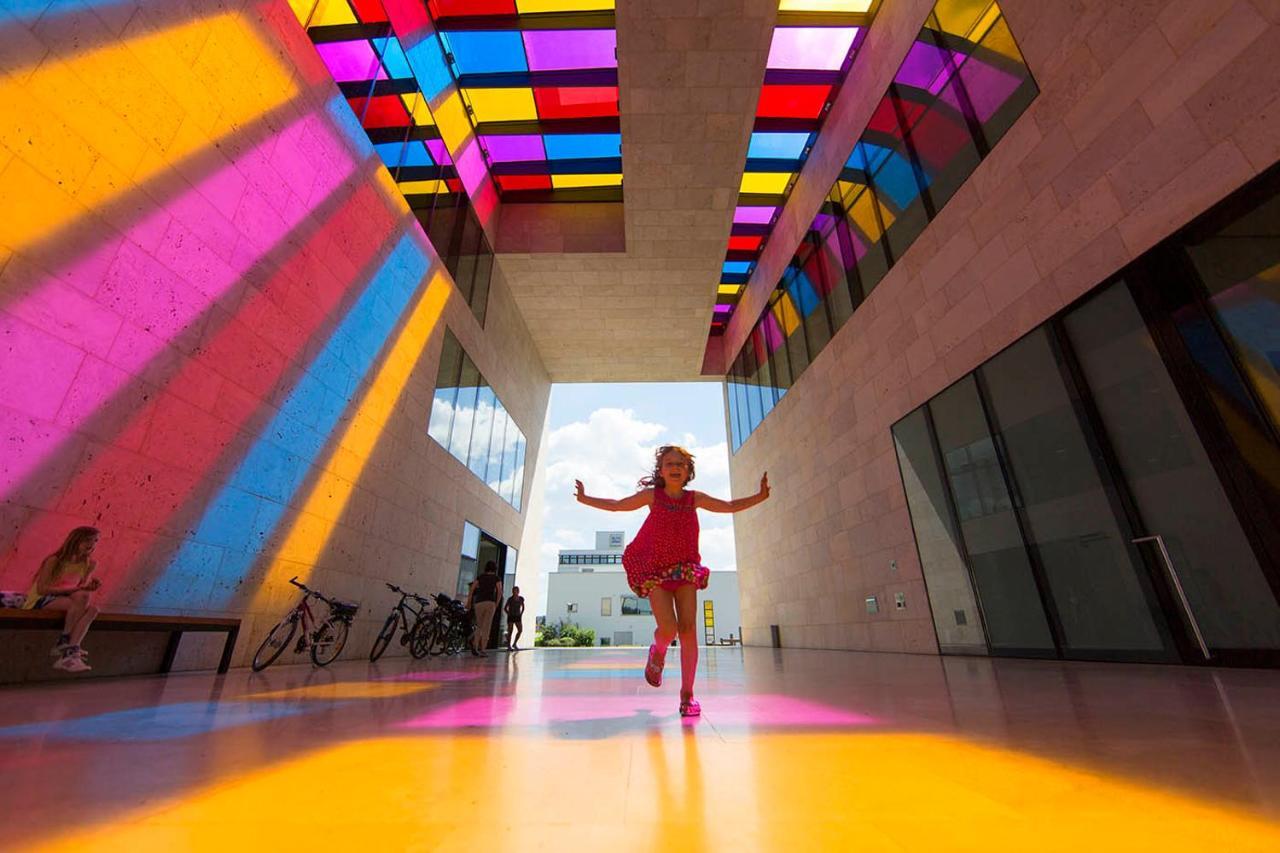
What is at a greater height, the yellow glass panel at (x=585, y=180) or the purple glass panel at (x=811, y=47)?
the yellow glass panel at (x=585, y=180)

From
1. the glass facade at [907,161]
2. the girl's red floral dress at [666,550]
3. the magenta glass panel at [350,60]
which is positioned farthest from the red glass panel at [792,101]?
the girl's red floral dress at [666,550]

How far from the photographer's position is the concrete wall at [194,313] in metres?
4.30

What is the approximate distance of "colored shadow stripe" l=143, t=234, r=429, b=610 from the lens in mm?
5645

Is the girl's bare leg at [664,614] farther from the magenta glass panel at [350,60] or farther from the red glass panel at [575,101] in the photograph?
the red glass panel at [575,101]

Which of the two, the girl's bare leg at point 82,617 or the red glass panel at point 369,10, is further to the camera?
the red glass panel at point 369,10

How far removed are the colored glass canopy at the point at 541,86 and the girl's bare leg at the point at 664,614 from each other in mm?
10391

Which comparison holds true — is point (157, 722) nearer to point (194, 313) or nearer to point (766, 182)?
point (194, 313)

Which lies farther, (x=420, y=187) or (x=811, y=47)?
(x=420, y=187)

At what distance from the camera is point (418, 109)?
9.81 m

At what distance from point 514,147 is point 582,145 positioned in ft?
5.30

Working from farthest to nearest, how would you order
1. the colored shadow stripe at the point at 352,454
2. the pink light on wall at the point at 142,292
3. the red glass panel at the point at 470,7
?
the red glass panel at the point at 470,7
the colored shadow stripe at the point at 352,454
the pink light on wall at the point at 142,292

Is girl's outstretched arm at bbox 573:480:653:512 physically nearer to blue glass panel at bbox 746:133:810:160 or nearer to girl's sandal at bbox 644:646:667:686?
girl's sandal at bbox 644:646:667:686

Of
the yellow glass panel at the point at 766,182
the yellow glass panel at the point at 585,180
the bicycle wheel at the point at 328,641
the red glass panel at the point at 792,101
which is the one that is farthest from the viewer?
the yellow glass panel at the point at 585,180

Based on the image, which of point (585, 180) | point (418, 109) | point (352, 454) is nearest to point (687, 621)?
point (352, 454)
